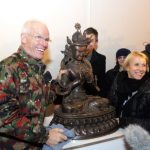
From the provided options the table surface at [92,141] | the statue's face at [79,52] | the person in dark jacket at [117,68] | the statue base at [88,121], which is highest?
the statue's face at [79,52]

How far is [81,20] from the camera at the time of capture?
2.20m

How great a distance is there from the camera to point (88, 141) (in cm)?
166

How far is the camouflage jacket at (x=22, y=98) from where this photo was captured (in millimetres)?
1348

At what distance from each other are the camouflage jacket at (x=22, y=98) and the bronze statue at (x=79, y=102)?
269 mm

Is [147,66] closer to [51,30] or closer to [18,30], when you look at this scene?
[51,30]

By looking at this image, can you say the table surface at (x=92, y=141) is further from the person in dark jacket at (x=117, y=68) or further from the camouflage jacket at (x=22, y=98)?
the person in dark jacket at (x=117, y=68)

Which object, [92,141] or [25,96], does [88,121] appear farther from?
[25,96]

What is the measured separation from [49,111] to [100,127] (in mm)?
539

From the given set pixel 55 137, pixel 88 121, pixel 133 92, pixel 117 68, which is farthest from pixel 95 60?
pixel 55 137

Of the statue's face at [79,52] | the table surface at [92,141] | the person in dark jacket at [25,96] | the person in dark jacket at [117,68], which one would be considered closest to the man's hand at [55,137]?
the person in dark jacket at [25,96]

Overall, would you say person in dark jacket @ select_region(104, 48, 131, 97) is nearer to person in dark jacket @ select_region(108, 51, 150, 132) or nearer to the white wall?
the white wall

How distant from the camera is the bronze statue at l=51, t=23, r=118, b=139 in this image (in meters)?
1.66

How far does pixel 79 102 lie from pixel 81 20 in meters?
0.70

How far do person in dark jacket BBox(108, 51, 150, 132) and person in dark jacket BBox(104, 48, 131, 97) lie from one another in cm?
30
